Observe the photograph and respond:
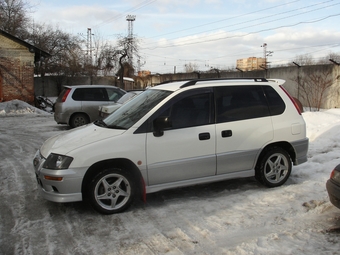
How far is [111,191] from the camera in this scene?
4.31 m

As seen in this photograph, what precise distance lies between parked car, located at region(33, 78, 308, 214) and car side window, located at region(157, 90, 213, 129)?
15 millimetres

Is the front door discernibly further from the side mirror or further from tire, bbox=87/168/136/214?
tire, bbox=87/168/136/214

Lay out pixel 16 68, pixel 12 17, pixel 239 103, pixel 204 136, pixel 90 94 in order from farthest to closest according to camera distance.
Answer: pixel 12 17, pixel 16 68, pixel 90 94, pixel 239 103, pixel 204 136

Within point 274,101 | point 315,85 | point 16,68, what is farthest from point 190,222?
point 16,68

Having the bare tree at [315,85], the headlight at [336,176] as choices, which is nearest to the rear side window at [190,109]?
the headlight at [336,176]

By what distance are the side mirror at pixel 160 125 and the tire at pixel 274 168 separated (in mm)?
1789

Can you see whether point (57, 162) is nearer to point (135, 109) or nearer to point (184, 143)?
point (135, 109)

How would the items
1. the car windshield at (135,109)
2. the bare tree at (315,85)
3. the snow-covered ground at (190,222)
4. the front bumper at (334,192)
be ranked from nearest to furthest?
the snow-covered ground at (190,222)
the front bumper at (334,192)
the car windshield at (135,109)
the bare tree at (315,85)

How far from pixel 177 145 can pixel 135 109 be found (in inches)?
37.2

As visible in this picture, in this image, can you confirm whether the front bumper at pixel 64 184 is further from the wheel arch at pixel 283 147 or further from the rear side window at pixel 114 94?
the rear side window at pixel 114 94

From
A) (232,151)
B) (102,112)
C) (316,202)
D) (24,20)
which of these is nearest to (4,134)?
(102,112)

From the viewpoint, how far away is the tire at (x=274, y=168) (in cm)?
518

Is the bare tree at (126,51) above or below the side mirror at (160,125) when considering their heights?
above

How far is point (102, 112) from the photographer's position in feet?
32.6
